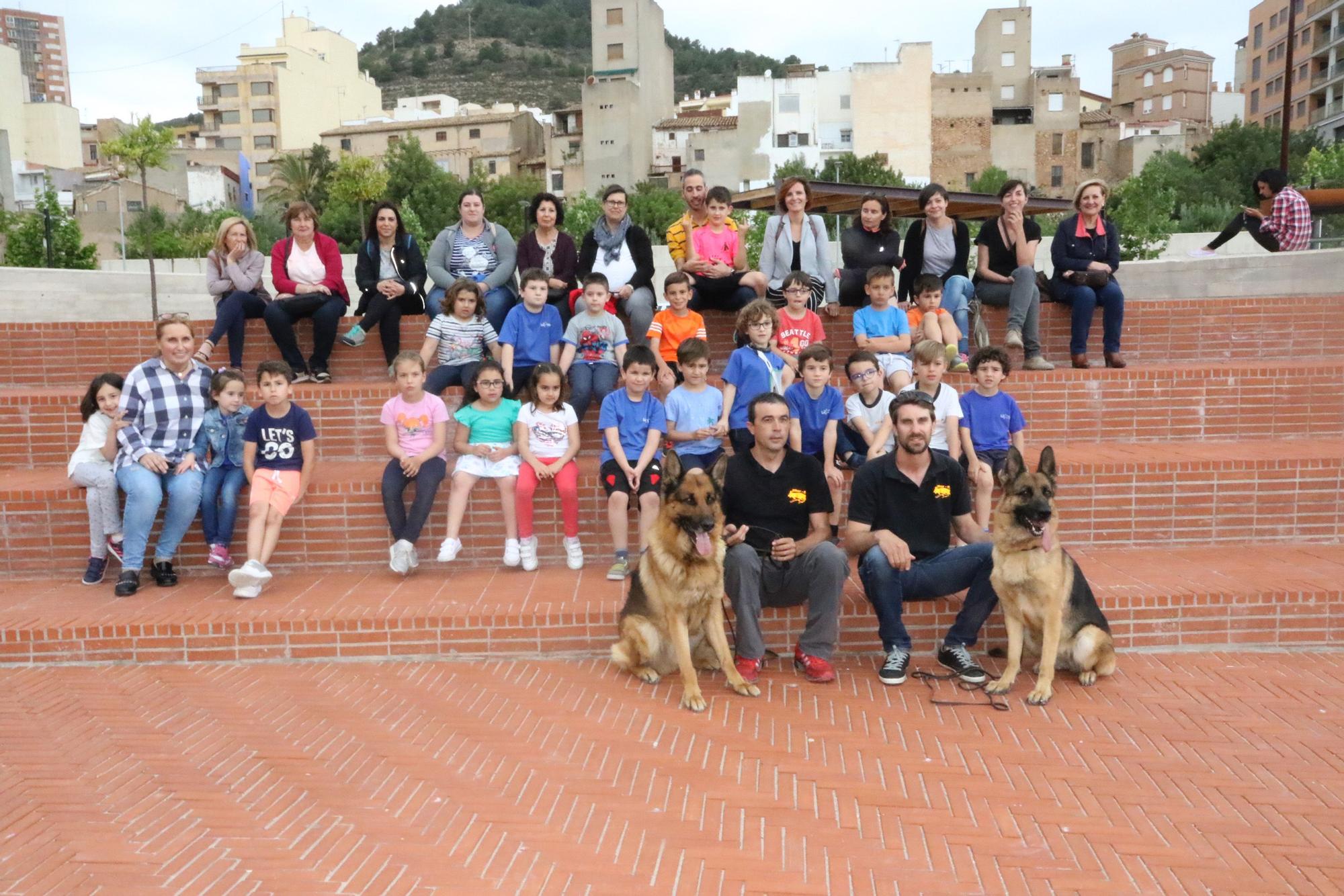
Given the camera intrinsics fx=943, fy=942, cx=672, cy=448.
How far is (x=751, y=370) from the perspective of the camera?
20.9 feet

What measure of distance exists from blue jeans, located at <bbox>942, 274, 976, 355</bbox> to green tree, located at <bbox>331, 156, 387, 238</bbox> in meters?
39.2

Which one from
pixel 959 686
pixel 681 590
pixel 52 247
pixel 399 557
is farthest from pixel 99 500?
pixel 52 247

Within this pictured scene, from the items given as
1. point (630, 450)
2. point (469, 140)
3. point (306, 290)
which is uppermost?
point (469, 140)

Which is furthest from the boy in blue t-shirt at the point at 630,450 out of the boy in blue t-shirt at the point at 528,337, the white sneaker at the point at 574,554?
the boy in blue t-shirt at the point at 528,337

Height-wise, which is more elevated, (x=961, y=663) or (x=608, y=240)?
(x=608, y=240)

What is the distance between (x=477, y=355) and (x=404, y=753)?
4.07 meters

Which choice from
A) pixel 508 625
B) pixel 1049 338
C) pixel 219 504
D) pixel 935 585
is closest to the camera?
pixel 935 585

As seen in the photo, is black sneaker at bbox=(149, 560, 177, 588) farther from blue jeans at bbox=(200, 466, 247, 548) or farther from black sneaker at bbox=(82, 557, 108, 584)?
black sneaker at bbox=(82, 557, 108, 584)

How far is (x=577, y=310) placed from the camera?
25.1 ft

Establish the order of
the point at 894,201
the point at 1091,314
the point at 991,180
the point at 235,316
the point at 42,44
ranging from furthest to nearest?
the point at 42,44, the point at 991,180, the point at 894,201, the point at 1091,314, the point at 235,316

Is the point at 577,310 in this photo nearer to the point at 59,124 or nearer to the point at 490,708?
the point at 490,708

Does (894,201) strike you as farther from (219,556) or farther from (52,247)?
(52,247)

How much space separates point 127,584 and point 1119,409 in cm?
728

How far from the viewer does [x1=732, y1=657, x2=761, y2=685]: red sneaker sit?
4.87 meters
